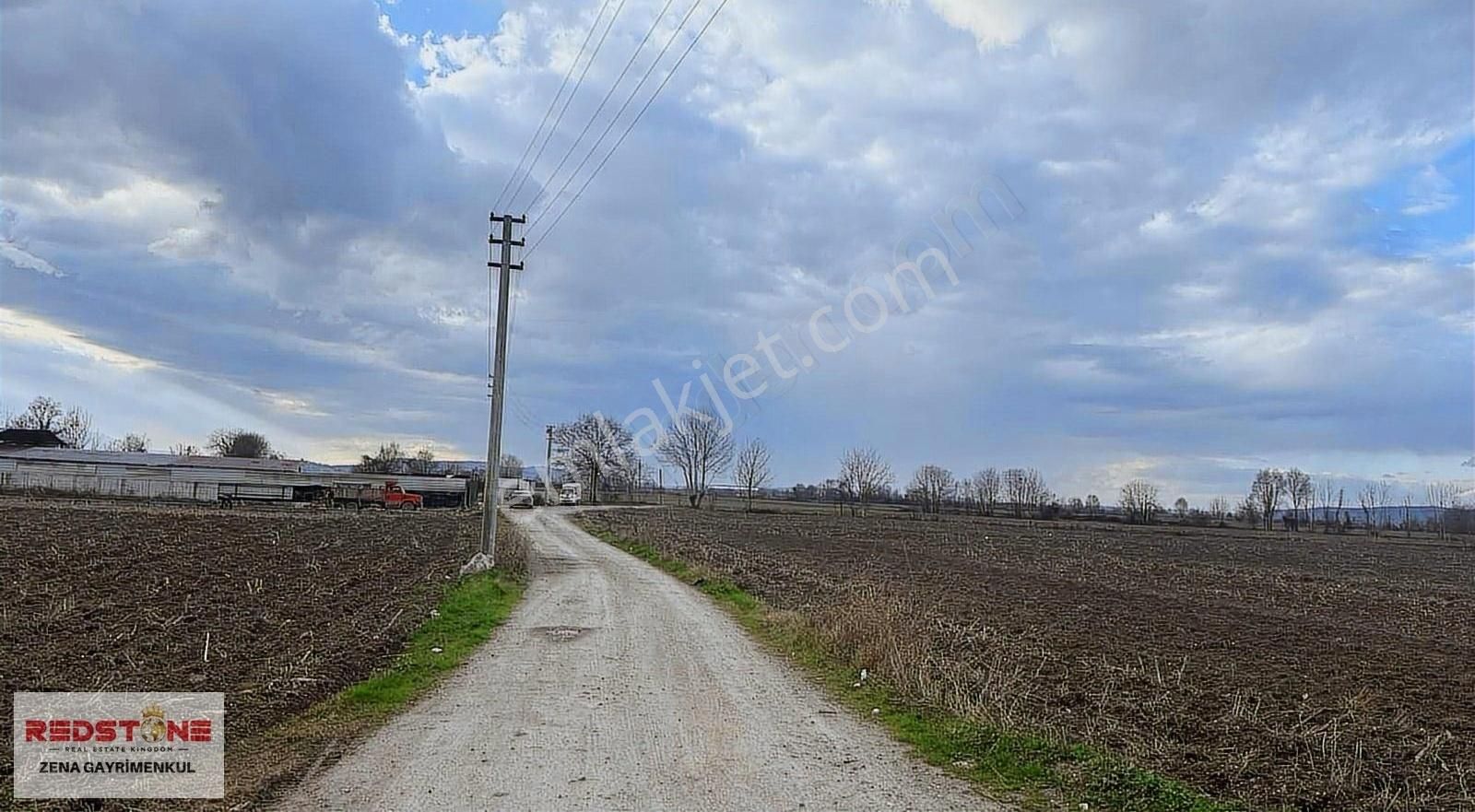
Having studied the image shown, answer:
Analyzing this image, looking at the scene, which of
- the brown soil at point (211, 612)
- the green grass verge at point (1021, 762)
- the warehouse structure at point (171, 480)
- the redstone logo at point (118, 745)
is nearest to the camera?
the redstone logo at point (118, 745)

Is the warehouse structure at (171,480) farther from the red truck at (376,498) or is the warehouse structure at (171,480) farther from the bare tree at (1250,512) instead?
the bare tree at (1250,512)

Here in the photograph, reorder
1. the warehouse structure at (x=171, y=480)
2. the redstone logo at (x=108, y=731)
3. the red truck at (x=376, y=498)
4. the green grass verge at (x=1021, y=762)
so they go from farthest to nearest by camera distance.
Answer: the red truck at (x=376, y=498) → the warehouse structure at (x=171, y=480) → the redstone logo at (x=108, y=731) → the green grass verge at (x=1021, y=762)

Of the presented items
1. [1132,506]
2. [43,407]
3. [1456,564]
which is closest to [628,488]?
[1132,506]

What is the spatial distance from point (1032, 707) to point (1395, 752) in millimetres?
3051

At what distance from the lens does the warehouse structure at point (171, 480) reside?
64500 mm

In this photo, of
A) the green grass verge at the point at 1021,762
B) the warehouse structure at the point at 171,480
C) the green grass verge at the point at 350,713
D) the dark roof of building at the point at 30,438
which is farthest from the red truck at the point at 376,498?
the green grass verge at the point at 1021,762

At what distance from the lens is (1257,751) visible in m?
8.20

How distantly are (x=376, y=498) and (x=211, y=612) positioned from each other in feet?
189

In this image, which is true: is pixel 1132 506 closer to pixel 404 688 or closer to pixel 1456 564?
pixel 1456 564

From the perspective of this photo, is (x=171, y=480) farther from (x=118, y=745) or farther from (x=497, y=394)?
(x=118, y=745)

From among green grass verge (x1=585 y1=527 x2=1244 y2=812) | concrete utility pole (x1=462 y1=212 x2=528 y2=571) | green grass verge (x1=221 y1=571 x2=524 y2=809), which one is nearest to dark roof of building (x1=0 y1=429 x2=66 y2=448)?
concrete utility pole (x1=462 y1=212 x2=528 y2=571)

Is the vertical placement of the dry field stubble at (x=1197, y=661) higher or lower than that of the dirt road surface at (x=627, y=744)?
lower

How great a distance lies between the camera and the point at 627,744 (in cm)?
763

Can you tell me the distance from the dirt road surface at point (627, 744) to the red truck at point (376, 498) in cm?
5775
